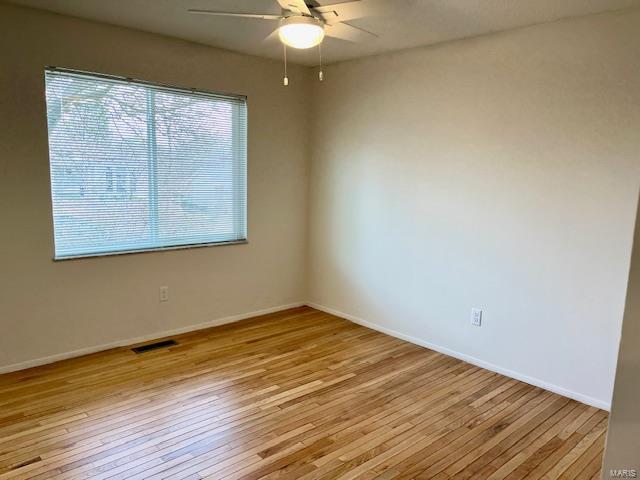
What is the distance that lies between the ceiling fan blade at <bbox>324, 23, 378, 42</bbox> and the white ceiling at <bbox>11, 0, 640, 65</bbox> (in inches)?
2.4

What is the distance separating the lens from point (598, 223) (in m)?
2.78

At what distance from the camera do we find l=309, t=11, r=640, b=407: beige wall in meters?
2.73

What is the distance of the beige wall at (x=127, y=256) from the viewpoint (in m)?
3.01

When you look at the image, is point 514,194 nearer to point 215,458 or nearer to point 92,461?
point 215,458

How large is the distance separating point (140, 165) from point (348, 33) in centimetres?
184

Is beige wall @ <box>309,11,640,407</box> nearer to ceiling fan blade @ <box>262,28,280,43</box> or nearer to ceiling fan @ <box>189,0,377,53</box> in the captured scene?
ceiling fan blade @ <box>262,28,280,43</box>

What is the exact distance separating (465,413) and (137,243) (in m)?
2.68

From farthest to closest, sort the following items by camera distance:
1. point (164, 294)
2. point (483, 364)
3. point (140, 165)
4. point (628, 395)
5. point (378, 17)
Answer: point (164, 294), point (140, 165), point (483, 364), point (378, 17), point (628, 395)

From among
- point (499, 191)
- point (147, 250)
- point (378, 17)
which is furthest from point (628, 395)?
point (147, 250)

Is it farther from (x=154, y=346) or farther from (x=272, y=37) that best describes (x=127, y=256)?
(x=272, y=37)

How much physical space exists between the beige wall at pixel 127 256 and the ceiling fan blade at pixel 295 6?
1.63 metres

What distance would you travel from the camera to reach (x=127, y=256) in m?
3.57

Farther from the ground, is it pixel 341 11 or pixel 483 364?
pixel 341 11

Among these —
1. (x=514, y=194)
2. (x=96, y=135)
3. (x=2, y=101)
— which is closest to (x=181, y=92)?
(x=96, y=135)
